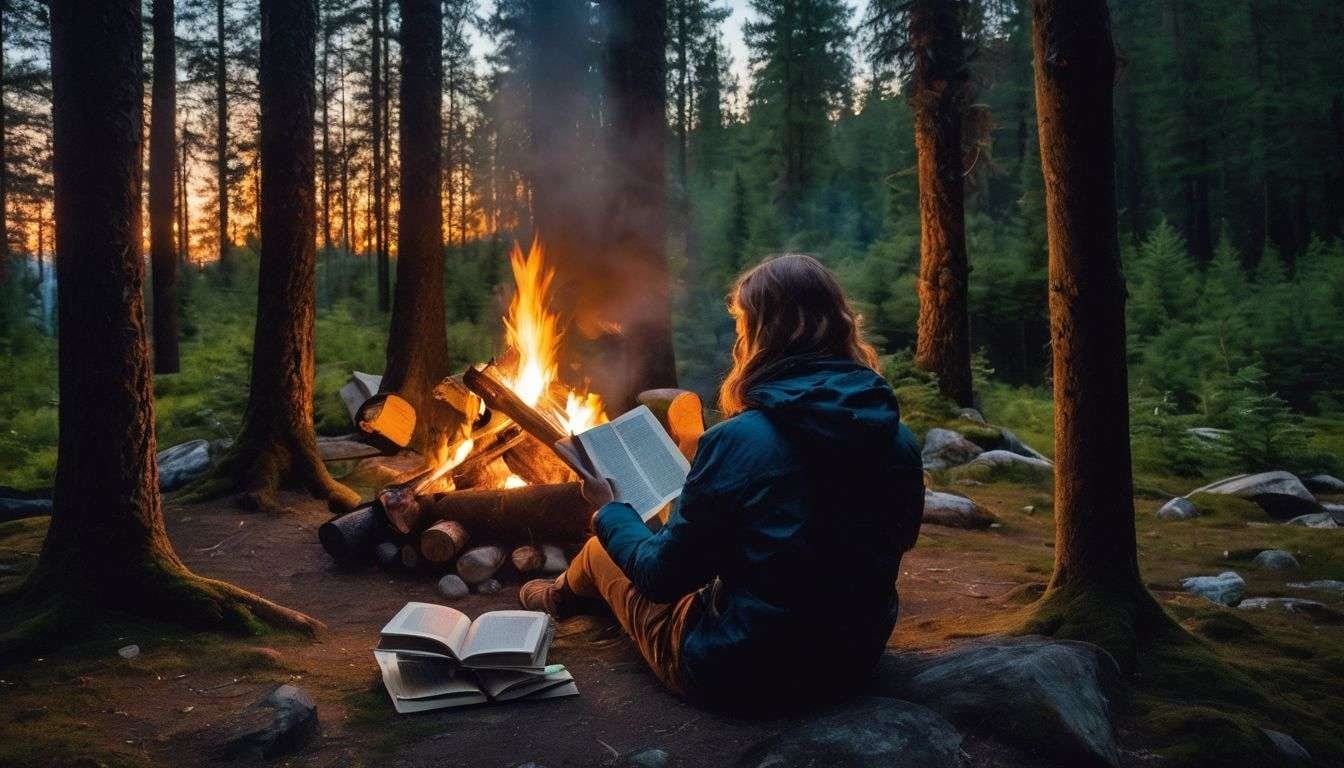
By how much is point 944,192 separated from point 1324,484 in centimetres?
576

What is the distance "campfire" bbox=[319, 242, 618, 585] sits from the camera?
5977mm

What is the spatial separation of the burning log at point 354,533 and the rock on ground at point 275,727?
2.82 m

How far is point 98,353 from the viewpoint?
4.36 metres

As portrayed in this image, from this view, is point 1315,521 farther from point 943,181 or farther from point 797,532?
point 797,532

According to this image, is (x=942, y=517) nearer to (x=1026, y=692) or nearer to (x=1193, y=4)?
(x=1026, y=692)

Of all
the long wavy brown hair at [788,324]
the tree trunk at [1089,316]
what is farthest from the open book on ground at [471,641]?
the tree trunk at [1089,316]

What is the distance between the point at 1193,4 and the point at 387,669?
146ft

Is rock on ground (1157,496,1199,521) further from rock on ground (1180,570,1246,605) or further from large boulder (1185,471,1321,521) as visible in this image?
rock on ground (1180,570,1246,605)

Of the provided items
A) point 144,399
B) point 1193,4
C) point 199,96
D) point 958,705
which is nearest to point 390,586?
point 144,399

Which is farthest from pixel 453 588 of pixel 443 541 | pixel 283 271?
pixel 283 271

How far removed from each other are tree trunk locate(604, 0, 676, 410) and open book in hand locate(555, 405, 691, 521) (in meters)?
3.79

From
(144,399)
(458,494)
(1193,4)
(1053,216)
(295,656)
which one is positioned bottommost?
(295,656)

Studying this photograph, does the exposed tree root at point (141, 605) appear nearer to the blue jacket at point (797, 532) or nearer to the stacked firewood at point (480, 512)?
the stacked firewood at point (480, 512)

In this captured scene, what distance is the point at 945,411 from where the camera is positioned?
11672mm
